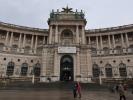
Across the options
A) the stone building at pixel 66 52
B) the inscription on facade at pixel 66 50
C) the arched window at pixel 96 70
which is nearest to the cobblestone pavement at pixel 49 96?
the stone building at pixel 66 52

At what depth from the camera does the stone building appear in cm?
4971

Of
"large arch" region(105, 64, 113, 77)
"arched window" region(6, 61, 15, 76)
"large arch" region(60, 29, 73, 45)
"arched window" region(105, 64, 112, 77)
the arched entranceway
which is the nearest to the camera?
the arched entranceway

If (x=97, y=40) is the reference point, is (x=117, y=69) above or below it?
below

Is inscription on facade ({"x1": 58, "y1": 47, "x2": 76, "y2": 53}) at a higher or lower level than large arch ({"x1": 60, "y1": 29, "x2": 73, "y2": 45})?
lower

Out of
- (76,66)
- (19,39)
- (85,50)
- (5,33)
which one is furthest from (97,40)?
(5,33)

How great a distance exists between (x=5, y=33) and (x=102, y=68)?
37174 millimetres

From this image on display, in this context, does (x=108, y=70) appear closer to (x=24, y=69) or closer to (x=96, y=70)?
(x=96, y=70)

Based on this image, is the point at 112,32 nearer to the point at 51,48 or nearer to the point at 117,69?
the point at 117,69

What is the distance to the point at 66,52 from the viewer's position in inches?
1955

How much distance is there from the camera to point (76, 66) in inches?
1928

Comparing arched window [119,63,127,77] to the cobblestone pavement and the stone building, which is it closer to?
the stone building

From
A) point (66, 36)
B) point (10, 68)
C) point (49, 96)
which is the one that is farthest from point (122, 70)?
point (49, 96)

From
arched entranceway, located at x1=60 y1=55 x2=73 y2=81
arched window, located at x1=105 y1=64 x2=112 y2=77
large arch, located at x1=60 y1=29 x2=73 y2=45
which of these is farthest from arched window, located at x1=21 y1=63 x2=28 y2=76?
arched window, located at x1=105 y1=64 x2=112 y2=77

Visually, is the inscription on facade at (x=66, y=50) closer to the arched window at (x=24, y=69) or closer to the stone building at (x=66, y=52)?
the stone building at (x=66, y=52)
